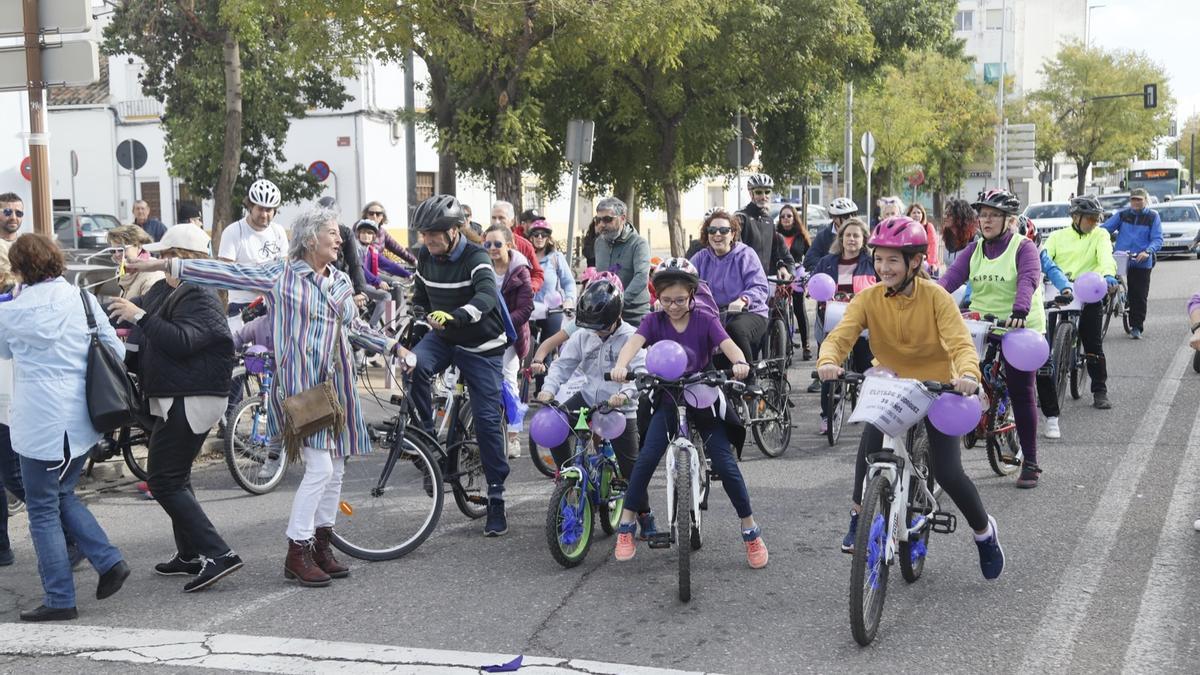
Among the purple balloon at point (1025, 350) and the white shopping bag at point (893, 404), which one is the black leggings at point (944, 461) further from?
the purple balloon at point (1025, 350)

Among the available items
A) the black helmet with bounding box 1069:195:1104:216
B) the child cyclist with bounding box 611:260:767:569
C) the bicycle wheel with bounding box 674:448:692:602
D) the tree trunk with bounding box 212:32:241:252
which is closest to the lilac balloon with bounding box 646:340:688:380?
the child cyclist with bounding box 611:260:767:569

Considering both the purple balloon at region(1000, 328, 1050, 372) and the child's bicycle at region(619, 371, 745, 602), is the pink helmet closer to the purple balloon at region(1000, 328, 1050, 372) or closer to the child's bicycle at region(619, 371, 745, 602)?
the child's bicycle at region(619, 371, 745, 602)

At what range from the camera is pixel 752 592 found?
583cm

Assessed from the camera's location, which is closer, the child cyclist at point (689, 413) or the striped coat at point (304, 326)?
the striped coat at point (304, 326)

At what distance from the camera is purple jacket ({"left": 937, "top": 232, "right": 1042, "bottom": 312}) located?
303 inches

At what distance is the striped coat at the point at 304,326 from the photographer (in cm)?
597

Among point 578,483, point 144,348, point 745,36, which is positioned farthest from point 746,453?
point 745,36

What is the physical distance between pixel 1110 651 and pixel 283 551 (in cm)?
417

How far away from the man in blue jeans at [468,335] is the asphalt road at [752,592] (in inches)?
18.3

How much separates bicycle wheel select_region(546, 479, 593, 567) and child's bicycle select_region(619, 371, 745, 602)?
0.44m

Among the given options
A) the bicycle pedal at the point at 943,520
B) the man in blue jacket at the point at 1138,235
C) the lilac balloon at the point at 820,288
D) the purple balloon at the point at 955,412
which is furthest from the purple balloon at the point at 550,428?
the man in blue jacket at the point at 1138,235

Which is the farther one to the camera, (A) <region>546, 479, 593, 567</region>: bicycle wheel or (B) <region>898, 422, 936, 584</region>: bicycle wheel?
(A) <region>546, 479, 593, 567</region>: bicycle wheel

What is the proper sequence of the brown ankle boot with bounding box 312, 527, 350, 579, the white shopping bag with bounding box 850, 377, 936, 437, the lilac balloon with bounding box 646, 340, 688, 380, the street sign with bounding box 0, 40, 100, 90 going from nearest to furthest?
the white shopping bag with bounding box 850, 377, 936, 437 → the lilac balloon with bounding box 646, 340, 688, 380 → the brown ankle boot with bounding box 312, 527, 350, 579 → the street sign with bounding box 0, 40, 100, 90

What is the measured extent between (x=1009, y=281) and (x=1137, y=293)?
872 cm
